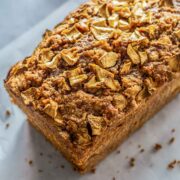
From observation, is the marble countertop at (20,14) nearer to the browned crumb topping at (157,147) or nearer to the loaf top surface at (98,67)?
the loaf top surface at (98,67)

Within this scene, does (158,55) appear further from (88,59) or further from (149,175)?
(149,175)

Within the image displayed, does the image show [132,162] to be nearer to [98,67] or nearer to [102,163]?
[102,163]

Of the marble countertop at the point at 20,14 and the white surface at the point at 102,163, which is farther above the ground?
the marble countertop at the point at 20,14

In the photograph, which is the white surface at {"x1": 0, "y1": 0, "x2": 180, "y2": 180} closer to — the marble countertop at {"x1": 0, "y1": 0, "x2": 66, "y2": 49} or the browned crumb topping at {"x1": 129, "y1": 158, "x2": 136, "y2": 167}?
the browned crumb topping at {"x1": 129, "y1": 158, "x2": 136, "y2": 167}

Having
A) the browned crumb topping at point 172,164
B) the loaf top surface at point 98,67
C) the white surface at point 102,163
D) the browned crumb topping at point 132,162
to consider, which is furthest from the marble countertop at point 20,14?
the browned crumb topping at point 172,164

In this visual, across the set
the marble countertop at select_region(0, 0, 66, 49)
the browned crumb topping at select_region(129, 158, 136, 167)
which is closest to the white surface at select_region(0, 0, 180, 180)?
the browned crumb topping at select_region(129, 158, 136, 167)

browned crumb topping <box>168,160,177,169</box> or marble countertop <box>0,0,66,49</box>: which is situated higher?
marble countertop <box>0,0,66,49</box>
